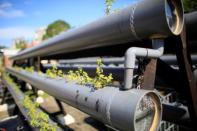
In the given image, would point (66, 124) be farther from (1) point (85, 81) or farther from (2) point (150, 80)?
(2) point (150, 80)

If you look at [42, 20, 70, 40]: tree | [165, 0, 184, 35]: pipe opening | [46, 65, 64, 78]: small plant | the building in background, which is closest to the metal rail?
[165, 0, 184, 35]: pipe opening

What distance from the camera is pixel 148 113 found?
1.95m

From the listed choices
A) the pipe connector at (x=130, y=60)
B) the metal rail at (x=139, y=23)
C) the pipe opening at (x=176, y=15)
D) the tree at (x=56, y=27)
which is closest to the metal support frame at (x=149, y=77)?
the pipe connector at (x=130, y=60)

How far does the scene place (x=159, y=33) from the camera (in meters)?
2.06

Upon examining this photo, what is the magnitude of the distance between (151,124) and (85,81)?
1.05m

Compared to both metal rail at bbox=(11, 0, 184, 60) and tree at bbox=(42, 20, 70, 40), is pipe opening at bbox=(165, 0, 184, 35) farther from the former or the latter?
tree at bbox=(42, 20, 70, 40)

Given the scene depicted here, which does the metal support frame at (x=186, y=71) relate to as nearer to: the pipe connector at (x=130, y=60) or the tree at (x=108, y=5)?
the pipe connector at (x=130, y=60)

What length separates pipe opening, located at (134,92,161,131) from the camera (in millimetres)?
1819

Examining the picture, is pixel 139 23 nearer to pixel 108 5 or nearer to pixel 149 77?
pixel 149 77

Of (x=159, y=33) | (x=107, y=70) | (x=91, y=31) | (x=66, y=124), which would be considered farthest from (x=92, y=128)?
(x=159, y=33)

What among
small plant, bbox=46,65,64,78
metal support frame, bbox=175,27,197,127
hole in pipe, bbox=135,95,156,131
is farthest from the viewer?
small plant, bbox=46,65,64,78

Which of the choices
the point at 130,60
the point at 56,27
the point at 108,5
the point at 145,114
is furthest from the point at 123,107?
the point at 56,27

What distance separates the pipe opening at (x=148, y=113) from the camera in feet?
5.97

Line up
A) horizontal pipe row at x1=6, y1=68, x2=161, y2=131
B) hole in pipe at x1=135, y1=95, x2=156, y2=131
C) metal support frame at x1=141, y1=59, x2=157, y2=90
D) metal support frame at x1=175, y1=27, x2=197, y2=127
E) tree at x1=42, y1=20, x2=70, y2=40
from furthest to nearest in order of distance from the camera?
Answer: tree at x1=42, y1=20, x2=70, y2=40
metal support frame at x1=175, y1=27, x2=197, y2=127
metal support frame at x1=141, y1=59, x2=157, y2=90
hole in pipe at x1=135, y1=95, x2=156, y2=131
horizontal pipe row at x1=6, y1=68, x2=161, y2=131
